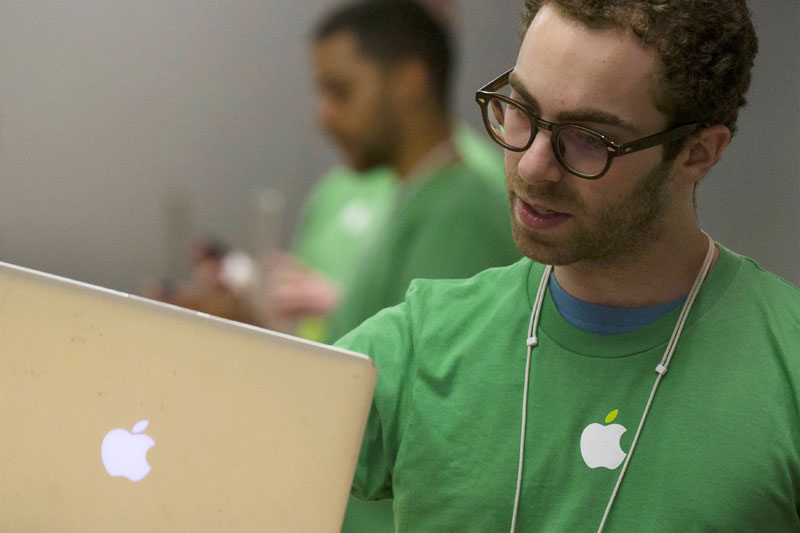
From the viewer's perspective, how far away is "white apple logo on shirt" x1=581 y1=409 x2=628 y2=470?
1222 millimetres

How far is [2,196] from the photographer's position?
3611mm

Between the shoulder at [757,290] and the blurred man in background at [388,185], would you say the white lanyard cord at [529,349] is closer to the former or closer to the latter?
the shoulder at [757,290]

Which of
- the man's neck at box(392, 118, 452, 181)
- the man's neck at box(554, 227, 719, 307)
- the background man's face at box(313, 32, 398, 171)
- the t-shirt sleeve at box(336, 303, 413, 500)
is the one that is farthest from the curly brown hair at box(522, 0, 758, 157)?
the background man's face at box(313, 32, 398, 171)

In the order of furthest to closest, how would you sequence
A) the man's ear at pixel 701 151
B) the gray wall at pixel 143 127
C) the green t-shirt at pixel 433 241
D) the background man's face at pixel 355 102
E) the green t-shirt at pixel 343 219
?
the gray wall at pixel 143 127 → the green t-shirt at pixel 343 219 → the background man's face at pixel 355 102 → the green t-shirt at pixel 433 241 → the man's ear at pixel 701 151

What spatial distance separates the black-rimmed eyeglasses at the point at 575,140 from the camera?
3.92 ft

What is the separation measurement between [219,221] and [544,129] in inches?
99.0

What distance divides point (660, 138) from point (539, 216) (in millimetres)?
156

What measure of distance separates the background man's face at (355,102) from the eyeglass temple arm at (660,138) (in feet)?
4.17

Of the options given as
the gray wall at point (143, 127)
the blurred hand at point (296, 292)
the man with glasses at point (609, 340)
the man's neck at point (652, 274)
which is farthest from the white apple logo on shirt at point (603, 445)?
the gray wall at point (143, 127)

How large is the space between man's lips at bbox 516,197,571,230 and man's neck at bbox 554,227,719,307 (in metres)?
0.08

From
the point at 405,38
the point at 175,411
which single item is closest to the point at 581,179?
the point at 175,411

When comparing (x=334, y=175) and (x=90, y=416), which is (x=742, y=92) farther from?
(x=334, y=175)

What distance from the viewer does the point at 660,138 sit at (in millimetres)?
1222

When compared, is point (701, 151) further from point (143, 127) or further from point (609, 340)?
point (143, 127)
